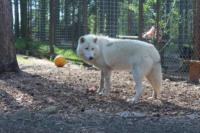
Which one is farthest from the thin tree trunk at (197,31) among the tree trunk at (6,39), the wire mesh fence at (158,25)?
the tree trunk at (6,39)

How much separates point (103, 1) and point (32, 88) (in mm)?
4334

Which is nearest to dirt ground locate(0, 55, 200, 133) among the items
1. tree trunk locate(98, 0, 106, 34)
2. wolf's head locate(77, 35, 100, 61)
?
wolf's head locate(77, 35, 100, 61)

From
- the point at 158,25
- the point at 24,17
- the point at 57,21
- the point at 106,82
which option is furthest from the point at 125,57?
the point at 24,17

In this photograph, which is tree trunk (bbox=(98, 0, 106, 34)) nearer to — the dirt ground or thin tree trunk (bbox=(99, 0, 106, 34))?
thin tree trunk (bbox=(99, 0, 106, 34))

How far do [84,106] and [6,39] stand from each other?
279 centimetres

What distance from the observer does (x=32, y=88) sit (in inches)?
188

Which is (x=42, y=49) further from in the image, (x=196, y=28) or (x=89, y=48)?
(x=89, y=48)

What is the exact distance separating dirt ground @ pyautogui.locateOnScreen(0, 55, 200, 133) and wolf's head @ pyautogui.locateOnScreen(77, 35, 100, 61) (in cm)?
66

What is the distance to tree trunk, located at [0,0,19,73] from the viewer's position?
5680 mm

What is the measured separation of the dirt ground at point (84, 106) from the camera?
10.2 feet

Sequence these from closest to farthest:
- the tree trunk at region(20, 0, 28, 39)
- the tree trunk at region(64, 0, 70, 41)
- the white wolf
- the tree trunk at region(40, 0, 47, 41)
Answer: the white wolf, the tree trunk at region(64, 0, 70, 41), the tree trunk at region(40, 0, 47, 41), the tree trunk at region(20, 0, 28, 39)

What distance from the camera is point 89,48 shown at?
489 cm

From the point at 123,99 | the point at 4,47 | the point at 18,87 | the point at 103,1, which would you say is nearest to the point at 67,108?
the point at 123,99

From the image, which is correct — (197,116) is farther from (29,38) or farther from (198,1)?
(29,38)
